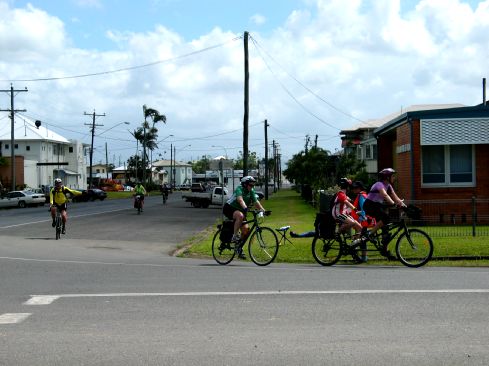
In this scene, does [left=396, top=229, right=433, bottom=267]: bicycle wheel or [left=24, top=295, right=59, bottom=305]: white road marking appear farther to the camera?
[left=396, top=229, right=433, bottom=267]: bicycle wheel

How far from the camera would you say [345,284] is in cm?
1010

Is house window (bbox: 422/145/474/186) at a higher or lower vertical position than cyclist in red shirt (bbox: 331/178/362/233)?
higher

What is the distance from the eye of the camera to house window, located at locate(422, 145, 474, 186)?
907 inches

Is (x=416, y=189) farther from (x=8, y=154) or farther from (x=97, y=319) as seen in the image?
(x=8, y=154)

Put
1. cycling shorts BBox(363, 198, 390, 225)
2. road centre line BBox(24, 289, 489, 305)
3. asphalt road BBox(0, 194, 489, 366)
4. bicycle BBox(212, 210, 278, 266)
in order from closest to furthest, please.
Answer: asphalt road BBox(0, 194, 489, 366) < road centre line BBox(24, 289, 489, 305) < cycling shorts BBox(363, 198, 390, 225) < bicycle BBox(212, 210, 278, 266)

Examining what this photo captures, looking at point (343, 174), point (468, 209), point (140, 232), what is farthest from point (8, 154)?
point (468, 209)

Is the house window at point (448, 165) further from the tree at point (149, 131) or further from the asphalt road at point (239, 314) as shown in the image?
the tree at point (149, 131)

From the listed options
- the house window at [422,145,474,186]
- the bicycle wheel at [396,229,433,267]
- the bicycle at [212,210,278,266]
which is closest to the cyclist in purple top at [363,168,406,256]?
the bicycle wheel at [396,229,433,267]

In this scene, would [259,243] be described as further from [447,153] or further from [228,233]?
[447,153]

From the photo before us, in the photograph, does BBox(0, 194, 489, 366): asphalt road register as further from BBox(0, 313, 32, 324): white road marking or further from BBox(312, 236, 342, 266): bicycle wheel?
BBox(312, 236, 342, 266): bicycle wheel

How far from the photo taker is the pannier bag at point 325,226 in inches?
504

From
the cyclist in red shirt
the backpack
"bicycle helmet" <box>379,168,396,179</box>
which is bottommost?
the backpack

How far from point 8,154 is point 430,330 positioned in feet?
267

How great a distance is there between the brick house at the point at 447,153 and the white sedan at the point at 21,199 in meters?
39.9
